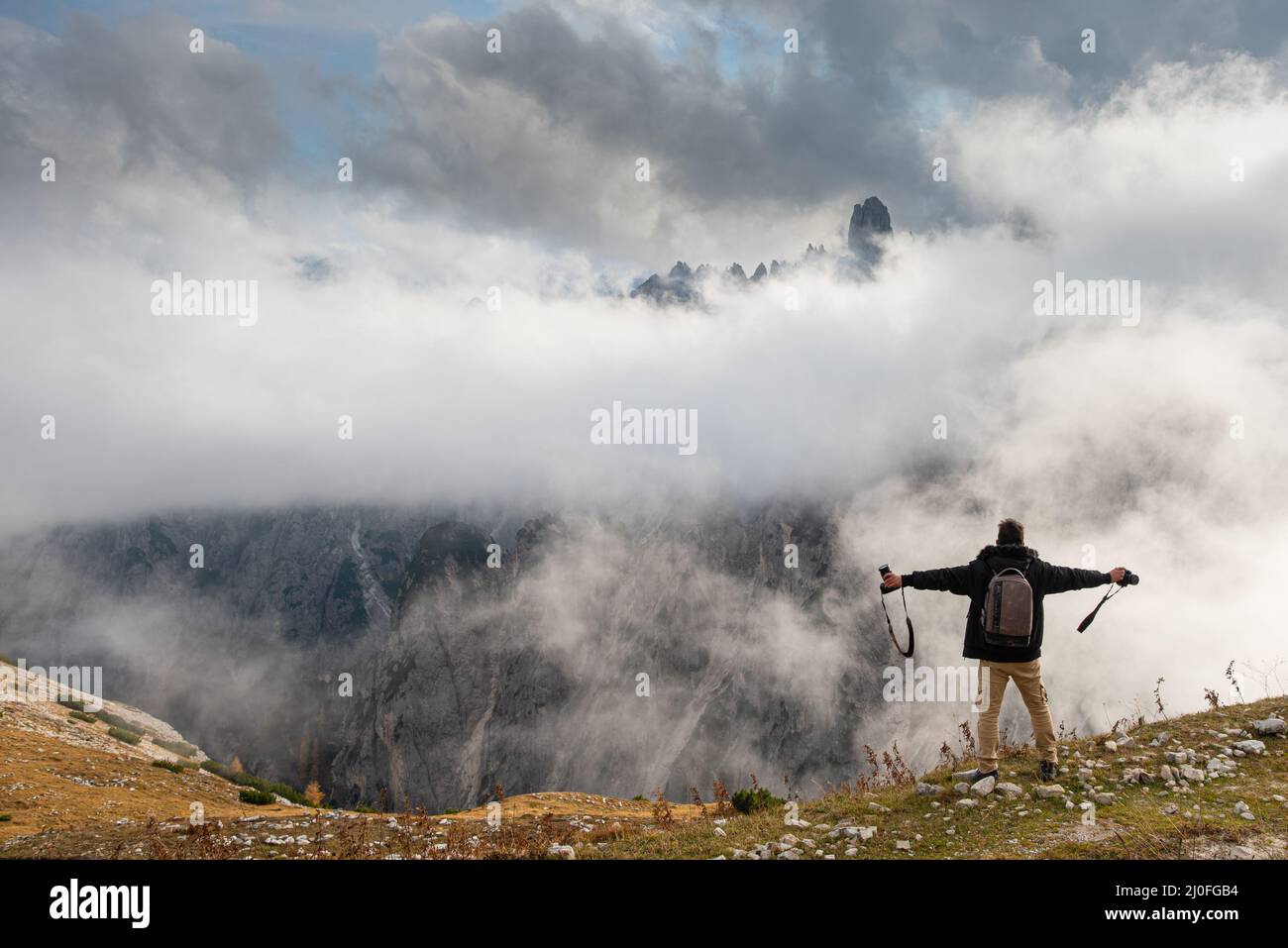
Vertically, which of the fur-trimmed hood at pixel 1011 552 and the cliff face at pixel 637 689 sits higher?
the fur-trimmed hood at pixel 1011 552

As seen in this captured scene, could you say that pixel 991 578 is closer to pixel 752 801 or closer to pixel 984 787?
pixel 984 787

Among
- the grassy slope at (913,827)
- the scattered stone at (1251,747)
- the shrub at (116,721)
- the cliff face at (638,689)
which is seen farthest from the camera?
the cliff face at (638,689)

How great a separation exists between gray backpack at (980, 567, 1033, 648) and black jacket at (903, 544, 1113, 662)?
0.69 feet

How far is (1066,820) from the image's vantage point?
9.40 m

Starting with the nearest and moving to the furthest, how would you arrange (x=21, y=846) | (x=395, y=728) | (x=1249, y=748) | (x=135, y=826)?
1. (x=1249, y=748)
2. (x=21, y=846)
3. (x=135, y=826)
4. (x=395, y=728)

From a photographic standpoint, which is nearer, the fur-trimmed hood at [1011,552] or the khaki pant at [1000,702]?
the khaki pant at [1000,702]

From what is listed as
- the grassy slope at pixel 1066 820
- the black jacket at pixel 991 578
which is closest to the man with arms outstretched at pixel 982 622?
the black jacket at pixel 991 578

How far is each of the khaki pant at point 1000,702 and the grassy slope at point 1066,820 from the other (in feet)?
1.91

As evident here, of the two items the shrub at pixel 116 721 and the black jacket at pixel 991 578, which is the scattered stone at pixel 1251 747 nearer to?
the black jacket at pixel 991 578

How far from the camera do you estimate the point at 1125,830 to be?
878 cm

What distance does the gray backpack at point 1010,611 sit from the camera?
1023cm
